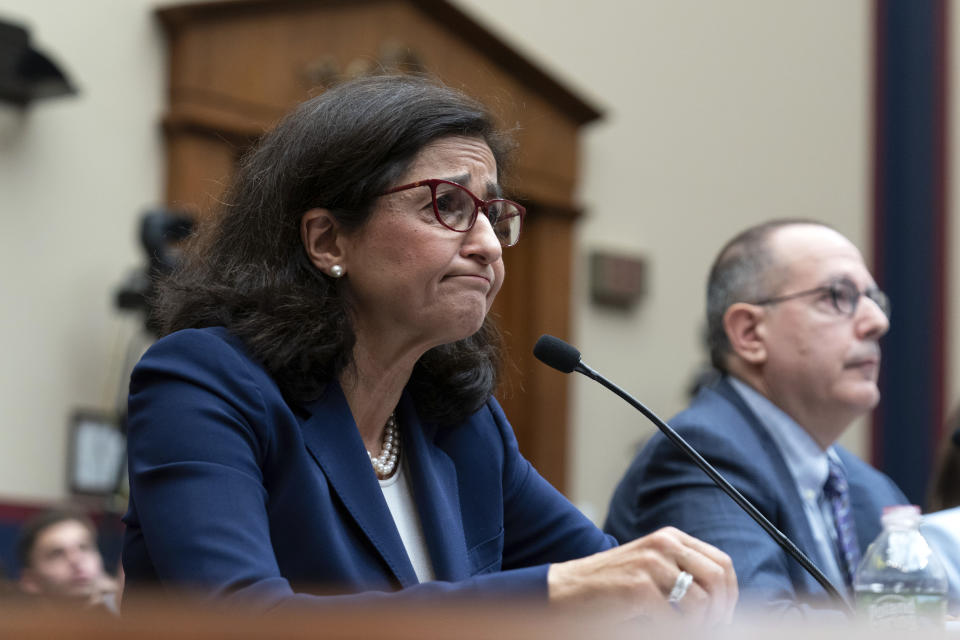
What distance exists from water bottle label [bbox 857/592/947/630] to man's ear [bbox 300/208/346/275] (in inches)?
27.6

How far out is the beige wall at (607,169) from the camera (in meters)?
4.11

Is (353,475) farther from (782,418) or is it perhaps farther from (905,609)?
(782,418)

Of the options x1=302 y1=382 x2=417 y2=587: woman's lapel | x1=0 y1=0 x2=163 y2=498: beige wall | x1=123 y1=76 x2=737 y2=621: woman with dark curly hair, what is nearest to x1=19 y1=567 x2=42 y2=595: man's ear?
x1=0 y1=0 x2=163 y2=498: beige wall

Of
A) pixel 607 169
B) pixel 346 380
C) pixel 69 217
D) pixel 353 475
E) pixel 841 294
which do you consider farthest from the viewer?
pixel 607 169

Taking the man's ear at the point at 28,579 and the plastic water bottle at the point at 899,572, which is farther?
the man's ear at the point at 28,579

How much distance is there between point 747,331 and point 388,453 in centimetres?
90

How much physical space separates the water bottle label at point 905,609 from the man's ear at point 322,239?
70 centimetres

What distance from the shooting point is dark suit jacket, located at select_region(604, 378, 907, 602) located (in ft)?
6.19

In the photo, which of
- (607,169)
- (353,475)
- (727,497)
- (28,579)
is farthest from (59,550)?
(607,169)

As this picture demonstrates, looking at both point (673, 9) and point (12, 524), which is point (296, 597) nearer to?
point (12, 524)

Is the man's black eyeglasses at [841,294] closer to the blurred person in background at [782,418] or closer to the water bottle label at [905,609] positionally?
the blurred person in background at [782,418]

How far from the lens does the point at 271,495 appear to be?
1424 mm

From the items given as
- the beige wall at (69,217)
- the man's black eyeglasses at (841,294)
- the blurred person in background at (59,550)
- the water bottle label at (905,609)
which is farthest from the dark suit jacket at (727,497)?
the beige wall at (69,217)

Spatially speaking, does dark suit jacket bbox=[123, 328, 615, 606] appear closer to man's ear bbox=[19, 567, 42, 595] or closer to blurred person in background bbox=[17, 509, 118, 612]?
man's ear bbox=[19, 567, 42, 595]
